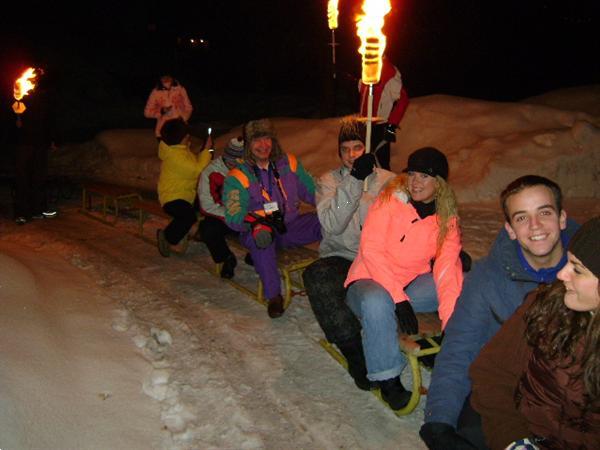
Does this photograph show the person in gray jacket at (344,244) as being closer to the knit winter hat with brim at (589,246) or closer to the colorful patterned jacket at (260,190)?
the colorful patterned jacket at (260,190)

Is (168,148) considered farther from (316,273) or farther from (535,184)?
(535,184)

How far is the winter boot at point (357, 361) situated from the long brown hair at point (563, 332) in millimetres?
1742

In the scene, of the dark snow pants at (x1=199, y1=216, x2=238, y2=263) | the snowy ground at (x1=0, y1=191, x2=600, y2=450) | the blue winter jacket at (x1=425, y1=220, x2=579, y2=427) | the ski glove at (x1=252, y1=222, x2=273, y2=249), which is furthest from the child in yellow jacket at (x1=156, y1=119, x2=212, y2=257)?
the blue winter jacket at (x1=425, y1=220, x2=579, y2=427)

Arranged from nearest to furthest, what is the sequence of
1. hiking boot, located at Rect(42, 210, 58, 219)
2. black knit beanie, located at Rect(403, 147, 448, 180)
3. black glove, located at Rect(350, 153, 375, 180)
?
black knit beanie, located at Rect(403, 147, 448, 180), black glove, located at Rect(350, 153, 375, 180), hiking boot, located at Rect(42, 210, 58, 219)

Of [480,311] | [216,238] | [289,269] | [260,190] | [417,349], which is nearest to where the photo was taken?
[480,311]

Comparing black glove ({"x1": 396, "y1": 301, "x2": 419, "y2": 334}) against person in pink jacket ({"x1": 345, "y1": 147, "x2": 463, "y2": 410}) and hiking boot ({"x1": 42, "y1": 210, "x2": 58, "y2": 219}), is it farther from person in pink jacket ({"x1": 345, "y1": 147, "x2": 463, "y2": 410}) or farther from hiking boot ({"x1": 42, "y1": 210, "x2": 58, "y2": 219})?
hiking boot ({"x1": 42, "y1": 210, "x2": 58, "y2": 219})

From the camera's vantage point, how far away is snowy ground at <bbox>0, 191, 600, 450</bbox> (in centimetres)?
341

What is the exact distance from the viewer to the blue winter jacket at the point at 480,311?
2.78m

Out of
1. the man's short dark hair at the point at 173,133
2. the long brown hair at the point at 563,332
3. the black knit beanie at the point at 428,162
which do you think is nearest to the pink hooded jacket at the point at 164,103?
the man's short dark hair at the point at 173,133

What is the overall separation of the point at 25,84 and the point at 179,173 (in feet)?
11.9

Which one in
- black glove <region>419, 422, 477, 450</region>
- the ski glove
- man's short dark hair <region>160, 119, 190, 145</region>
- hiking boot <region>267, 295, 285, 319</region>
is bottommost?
hiking boot <region>267, 295, 285, 319</region>

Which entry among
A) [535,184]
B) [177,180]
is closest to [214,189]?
[177,180]

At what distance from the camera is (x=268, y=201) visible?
5.77 metres

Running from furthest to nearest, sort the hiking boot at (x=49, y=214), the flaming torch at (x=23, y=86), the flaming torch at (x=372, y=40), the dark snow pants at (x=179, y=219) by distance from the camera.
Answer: the hiking boot at (x=49, y=214) → the flaming torch at (x=23, y=86) → the dark snow pants at (x=179, y=219) → the flaming torch at (x=372, y=40)
